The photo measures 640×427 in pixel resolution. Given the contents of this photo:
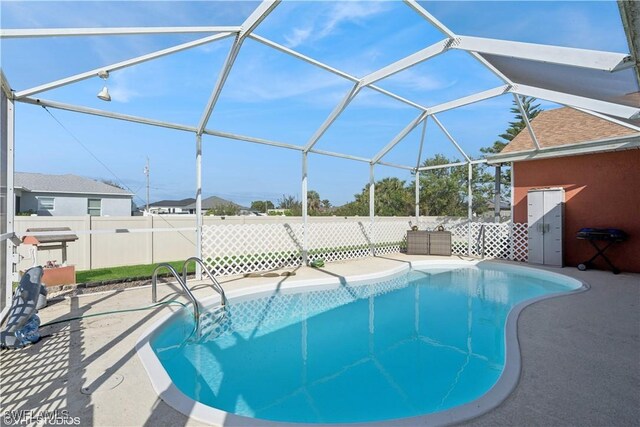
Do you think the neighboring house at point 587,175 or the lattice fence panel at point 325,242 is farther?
the neighboring house at point 587,175

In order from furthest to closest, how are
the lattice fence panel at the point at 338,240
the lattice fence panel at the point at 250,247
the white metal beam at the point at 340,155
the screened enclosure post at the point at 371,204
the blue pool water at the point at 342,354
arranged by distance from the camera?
1. the screened enclosure post at the point at 371,204
2. the lattice fence panel at the point at 338,240
3. the white metal beam at the point at 340,155
4. the lattice fence panel at the point at 250,247
5. the blue pool water at the point at 342,354

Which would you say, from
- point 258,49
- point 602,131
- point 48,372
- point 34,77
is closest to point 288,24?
point 258,49

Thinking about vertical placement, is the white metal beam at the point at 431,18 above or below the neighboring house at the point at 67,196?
above

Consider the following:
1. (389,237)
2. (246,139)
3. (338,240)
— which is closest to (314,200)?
(389,237)

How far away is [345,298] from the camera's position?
281 inches

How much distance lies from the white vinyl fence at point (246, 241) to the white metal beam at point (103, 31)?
13.1 feet

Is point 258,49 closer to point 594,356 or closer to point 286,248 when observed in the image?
point 286,248

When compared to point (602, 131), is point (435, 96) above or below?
above

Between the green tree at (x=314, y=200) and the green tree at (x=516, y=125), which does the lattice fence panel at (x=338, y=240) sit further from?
the green tree at (x=314, y=200)

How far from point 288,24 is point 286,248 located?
6.41m

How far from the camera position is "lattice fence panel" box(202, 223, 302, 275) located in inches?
322

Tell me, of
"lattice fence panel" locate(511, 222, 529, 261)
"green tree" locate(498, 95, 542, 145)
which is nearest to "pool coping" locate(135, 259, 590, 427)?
"lattice fence panel" locate(511, 222, 529, 261)

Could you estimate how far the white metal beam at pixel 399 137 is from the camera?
10.2 m

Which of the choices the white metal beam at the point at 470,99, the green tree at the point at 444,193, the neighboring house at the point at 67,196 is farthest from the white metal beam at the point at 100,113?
the green tree at the point at 444,193
